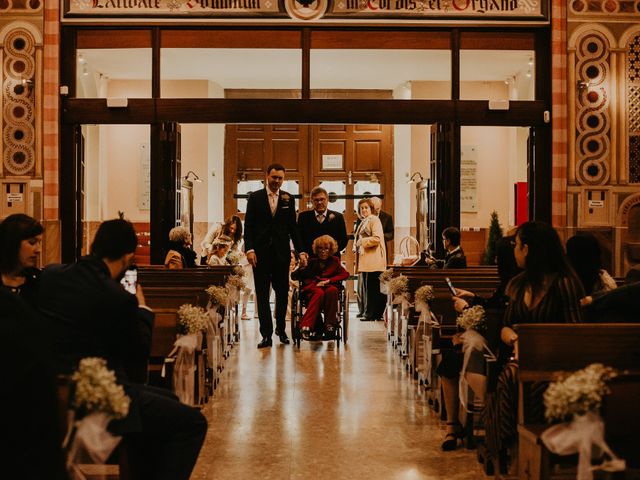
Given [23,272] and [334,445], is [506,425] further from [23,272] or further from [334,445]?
[23,272]

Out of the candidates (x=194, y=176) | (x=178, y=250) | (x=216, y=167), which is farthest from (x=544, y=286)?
(x=216, y=167)

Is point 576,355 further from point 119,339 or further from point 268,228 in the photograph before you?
point 268,228

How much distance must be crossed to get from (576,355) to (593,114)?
7942mm

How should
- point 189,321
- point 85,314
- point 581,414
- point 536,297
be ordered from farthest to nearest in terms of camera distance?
1. point 189,321
2. point 536,297
3. point 85,314
4. point 581,414

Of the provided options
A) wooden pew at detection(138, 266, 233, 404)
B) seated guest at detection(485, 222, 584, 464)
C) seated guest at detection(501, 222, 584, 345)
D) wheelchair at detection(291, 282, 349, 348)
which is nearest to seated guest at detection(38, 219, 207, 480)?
wooden pew at detection(138, 266, 233, 404)

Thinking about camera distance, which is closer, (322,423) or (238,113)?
(322,423)

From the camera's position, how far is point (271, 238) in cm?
934

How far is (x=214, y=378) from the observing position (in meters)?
7.12

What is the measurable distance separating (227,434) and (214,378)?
1395 millimetres

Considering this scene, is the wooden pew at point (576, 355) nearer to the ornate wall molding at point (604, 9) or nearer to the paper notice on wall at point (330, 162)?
the ornate wall molding at point (604, 9)

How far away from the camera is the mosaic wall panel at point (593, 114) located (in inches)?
449

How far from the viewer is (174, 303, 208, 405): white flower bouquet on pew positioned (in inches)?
207

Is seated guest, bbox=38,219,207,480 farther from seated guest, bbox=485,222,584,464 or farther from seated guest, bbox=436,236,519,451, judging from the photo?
seated guest, bbox=436,236,519,451

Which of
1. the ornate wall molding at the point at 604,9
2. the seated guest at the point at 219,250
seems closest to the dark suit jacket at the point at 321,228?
the seated guest at the point at 219,250
